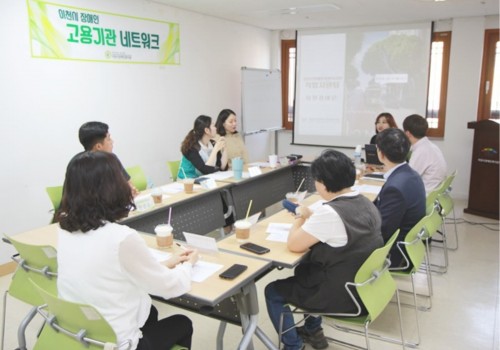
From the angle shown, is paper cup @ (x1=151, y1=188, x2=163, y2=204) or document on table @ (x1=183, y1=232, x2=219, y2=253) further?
paper cup @ (x1=151, y1=188, x2=163, y2=204)

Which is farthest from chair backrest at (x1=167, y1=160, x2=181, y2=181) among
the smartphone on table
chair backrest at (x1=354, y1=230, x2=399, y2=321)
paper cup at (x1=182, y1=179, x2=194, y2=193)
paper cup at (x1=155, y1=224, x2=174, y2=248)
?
chair backrest at (x1=354, y1=230, x2=399, y2=321)

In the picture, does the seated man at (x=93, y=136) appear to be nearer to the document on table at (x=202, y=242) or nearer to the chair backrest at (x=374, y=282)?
the document on table at (x=202, y=242)

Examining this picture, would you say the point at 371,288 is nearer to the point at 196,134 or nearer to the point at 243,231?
the point at 243,231

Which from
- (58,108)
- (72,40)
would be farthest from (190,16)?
(58,108)

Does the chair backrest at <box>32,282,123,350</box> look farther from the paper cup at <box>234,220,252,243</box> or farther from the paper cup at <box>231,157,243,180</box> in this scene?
the paper cup at <box>231,157,243,180</box>

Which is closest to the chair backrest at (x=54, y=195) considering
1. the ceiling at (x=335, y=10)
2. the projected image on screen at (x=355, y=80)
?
the ceiling at (x=335, y=10)

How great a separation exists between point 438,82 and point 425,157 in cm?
307

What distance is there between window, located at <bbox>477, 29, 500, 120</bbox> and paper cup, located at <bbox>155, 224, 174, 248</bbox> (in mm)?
5598

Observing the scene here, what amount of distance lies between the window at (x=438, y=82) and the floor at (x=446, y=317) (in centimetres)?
290

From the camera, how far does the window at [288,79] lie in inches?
301

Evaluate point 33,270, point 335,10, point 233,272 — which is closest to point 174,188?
point 33,270

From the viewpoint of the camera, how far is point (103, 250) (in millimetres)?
1515

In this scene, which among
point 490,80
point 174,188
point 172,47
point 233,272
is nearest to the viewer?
point 233,272

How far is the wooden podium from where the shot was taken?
540 cm
